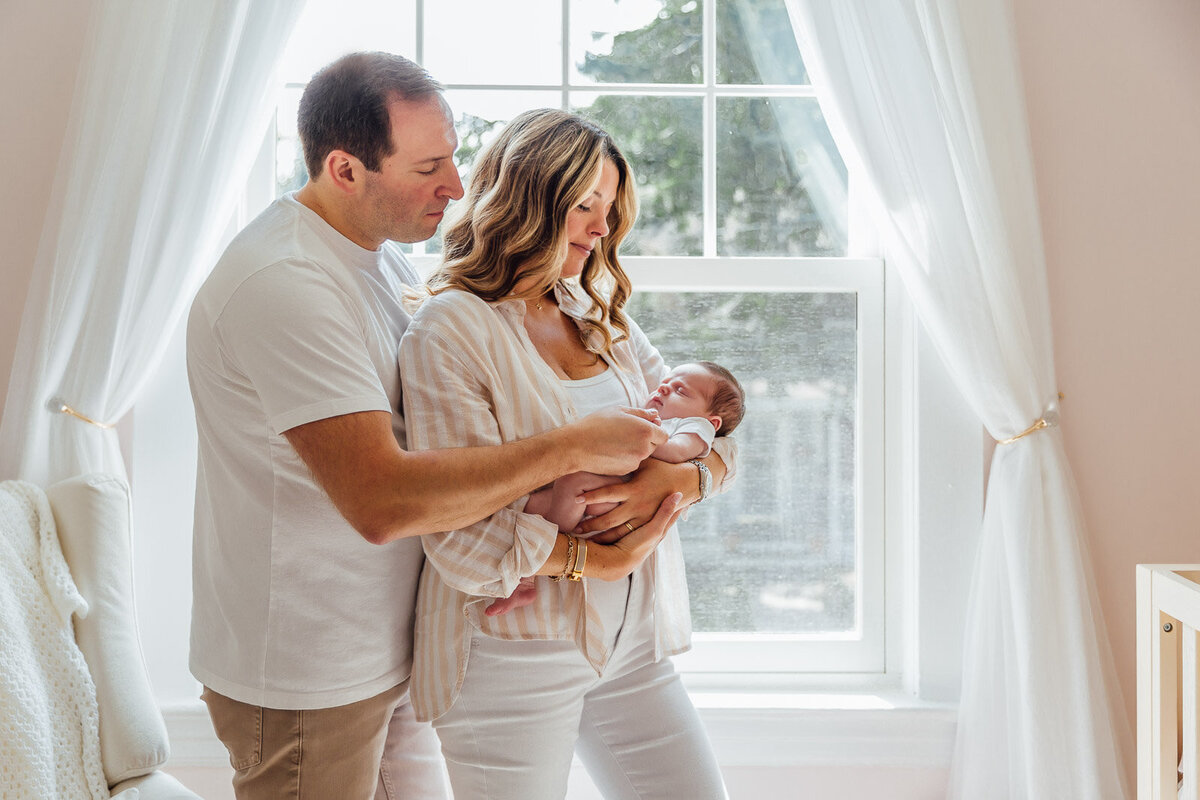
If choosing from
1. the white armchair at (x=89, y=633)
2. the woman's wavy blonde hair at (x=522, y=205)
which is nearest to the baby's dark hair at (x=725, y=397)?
the woman's wavy blonde hair at (x=522, y=205)

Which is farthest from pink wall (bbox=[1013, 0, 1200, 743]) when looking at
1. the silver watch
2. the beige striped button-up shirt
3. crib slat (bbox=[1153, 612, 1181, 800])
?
the beige striped button-up shirt

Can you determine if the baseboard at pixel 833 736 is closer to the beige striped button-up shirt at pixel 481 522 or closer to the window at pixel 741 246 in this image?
the window at pixel 741 246

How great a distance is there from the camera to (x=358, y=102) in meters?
Answer: 1.36

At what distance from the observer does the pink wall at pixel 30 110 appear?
198 cm

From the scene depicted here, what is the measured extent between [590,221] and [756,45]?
896 millimetres

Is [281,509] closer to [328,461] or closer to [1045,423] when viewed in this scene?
[328,461]

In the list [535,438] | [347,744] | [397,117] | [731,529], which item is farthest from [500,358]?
[731,529]

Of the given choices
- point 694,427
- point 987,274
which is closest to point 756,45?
point 987,274

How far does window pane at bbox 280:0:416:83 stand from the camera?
7.12 ft

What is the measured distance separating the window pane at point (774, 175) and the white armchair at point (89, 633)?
1.46 metres

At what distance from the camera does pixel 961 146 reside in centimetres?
193

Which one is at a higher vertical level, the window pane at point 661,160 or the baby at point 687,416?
the window pane at point 661,160

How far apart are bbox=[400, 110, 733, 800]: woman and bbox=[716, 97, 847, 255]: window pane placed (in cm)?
64

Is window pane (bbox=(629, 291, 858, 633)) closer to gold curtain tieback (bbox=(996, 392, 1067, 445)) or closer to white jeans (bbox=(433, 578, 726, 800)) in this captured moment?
gold curtain tieback (bbox=(996, 392, 1067, 445))
